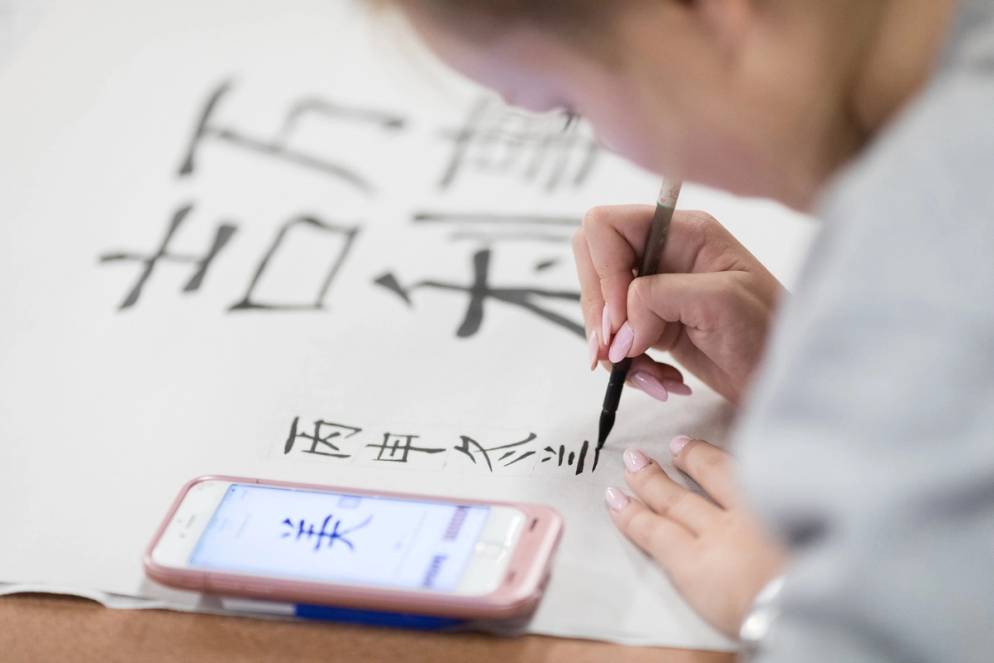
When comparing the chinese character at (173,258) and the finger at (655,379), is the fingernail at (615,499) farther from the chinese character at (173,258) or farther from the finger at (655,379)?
the chinese character at (173,258)

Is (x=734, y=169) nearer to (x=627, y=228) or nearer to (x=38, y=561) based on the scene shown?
(x=627, y=228)

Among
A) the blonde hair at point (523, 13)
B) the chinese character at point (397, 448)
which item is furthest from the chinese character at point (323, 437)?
the blonde hair at point (523, 13)

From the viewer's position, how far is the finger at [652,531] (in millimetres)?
451

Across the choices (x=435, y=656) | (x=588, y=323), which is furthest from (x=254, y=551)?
(x=588, y=323)

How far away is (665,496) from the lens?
48 cm

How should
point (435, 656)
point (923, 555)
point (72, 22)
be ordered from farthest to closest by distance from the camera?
point (72, 22), point (435, 656), point (923, 555)

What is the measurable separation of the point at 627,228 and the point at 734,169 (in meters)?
0.15

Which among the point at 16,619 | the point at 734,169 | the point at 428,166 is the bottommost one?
the point at 16,619

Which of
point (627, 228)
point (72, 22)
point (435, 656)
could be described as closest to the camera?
point (435, 656)

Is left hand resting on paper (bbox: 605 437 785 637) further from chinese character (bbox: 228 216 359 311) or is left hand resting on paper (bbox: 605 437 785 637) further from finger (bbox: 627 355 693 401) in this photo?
chinese character (bbox: 228 216 359 311)

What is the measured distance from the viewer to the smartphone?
431 millimetres

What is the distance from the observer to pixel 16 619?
46 cm

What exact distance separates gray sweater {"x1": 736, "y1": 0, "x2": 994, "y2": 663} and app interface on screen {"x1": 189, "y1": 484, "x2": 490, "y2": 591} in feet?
0.52

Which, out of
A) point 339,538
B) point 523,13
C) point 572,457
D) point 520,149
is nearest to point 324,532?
point 339,538
